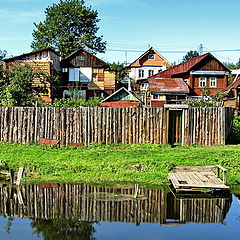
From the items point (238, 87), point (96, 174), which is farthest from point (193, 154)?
point (238, 87)

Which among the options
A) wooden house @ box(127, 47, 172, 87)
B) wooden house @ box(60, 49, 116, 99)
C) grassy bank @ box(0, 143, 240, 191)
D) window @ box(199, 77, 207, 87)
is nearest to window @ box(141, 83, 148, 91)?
wooden house @ box(60, 49, 116, 99)

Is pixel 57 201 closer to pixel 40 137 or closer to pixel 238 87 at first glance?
pixel 40 137

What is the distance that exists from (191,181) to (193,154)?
11.0 feet

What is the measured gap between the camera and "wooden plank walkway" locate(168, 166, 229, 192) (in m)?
14.4

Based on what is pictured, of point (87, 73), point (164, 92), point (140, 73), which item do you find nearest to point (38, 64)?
point (87, 73)

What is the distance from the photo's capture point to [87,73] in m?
51.0

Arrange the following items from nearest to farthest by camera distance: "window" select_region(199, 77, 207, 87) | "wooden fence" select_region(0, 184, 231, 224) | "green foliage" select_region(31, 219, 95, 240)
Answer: "green foliage" select_region(31, 219, 95, 240)
"wooden fence" select_region(0, 184, 231, 224)
"window" select_region(199, 77, 207, 87)

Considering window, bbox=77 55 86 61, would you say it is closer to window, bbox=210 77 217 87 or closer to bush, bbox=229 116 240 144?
window, bbox=210 77 217 87

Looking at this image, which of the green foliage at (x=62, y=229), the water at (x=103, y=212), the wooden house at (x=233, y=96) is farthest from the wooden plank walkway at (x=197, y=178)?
the wooden house at (x=233, y=96)

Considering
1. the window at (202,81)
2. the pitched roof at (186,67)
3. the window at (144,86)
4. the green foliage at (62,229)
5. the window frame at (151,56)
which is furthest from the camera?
the window frame at (151,56)

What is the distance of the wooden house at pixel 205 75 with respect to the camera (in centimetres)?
4719

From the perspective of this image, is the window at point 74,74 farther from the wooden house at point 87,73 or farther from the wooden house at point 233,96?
the wooden house at point 233,96

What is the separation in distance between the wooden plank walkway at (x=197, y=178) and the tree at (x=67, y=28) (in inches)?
2028

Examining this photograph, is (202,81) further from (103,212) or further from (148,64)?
(103,212)
